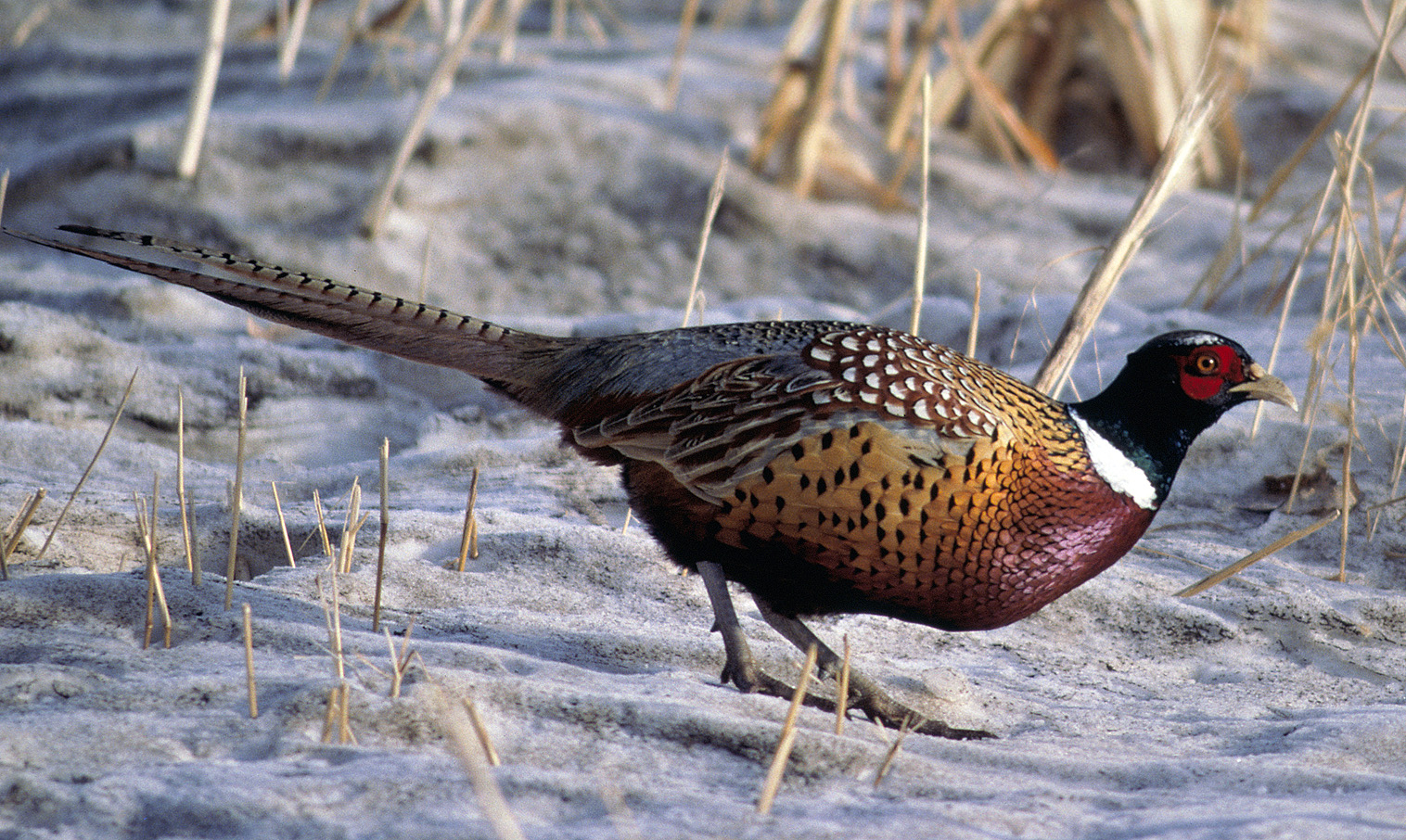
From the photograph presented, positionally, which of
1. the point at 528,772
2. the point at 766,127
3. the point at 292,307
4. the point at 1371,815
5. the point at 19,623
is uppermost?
the point at 766,127

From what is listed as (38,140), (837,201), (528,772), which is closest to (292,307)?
(528,772)

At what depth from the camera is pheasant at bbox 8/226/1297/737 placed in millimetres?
2219

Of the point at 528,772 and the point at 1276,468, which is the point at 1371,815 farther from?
the point at 1276,468

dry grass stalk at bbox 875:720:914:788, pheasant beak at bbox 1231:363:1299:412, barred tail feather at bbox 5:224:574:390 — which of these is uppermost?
pheasant beak at bbox 1231:363:1299:412

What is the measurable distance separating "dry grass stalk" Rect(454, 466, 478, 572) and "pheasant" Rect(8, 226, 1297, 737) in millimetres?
250

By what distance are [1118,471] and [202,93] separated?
4.01m

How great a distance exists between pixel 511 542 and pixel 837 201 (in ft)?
11.4

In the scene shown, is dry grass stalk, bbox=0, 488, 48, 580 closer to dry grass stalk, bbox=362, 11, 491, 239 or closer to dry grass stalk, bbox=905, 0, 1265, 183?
dry grass stalk, bbox=362, 11, 491, 239

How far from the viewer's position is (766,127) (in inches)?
225

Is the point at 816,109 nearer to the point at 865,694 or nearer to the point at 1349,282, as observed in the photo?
the point at 1349,282

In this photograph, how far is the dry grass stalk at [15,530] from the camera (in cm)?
227

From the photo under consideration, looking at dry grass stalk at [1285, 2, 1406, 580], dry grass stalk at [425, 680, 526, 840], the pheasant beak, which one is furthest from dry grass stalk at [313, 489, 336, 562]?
dry grass stalk at [1285, 2, 1406, 580]

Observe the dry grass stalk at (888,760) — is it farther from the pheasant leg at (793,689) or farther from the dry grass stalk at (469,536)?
the dry grass stalk at (469,536)

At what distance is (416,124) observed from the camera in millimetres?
4852
